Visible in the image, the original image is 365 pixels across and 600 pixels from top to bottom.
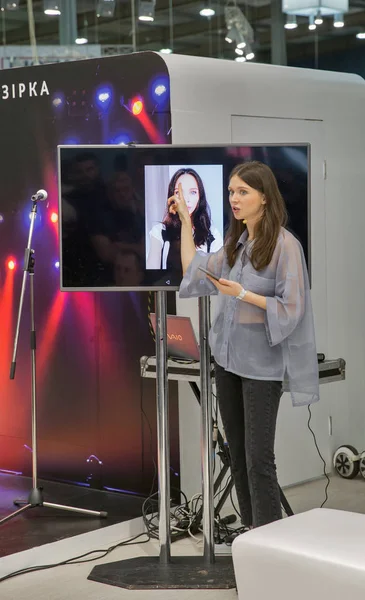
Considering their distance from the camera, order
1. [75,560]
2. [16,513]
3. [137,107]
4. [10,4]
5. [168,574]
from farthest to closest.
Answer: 1. [10,4]
2. [137,107]
3. [16,513]
4. [75,560]
5. [168,574]

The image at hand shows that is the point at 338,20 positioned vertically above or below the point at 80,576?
above

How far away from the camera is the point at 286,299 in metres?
3.63

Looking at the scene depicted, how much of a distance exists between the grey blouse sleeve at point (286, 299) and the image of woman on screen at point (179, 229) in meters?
0.33

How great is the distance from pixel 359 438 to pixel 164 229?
94.1 inches

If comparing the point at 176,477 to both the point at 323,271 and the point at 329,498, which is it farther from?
the point at 323,271

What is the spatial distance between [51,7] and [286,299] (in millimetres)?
7155

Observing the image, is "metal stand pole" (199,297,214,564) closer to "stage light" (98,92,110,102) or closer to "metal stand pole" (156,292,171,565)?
"metal stand pole" (156,292,171,565)

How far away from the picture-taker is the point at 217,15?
33.3ft

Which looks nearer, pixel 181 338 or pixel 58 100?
pixel 181 338

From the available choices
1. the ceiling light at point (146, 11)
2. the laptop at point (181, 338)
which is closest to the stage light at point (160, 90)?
the laptop at point (181, 338)

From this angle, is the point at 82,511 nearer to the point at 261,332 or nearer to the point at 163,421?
the point at 163,421

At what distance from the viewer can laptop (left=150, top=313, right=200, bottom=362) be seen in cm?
429

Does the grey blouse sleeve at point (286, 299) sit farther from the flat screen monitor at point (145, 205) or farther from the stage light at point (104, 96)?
the stage light at point (104, 96)

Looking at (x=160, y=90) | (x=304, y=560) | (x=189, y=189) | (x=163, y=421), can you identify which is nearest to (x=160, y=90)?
(x=160, y=90)
